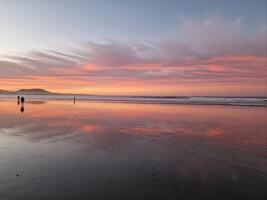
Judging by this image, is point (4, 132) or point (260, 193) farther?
point (4, 132)

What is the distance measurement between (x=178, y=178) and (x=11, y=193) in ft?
15.3

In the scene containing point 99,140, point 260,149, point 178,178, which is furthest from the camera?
point 99,140

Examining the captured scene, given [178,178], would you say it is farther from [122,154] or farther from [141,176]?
[122,154]

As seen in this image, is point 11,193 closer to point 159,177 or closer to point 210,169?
point 159,177

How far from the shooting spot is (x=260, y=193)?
19.4 feet

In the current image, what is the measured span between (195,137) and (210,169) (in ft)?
18.4

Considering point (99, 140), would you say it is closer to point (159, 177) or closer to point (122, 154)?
point (122, 154)

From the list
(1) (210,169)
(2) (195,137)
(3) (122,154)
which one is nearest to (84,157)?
(3) (122,154)

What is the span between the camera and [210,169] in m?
7.79

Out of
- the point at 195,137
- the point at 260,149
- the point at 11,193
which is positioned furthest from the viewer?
the point at 195,137

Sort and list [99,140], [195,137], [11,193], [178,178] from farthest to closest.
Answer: [195,137] < [99,140] < [178,178] < [11,193]

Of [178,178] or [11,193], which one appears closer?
[11,193]

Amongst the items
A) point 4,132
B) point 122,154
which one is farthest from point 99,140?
point 4,132

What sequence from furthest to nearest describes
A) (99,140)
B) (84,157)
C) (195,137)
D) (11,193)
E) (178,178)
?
(195,137)
(99,140)
(84,157)
(178,178)
(11,193)
